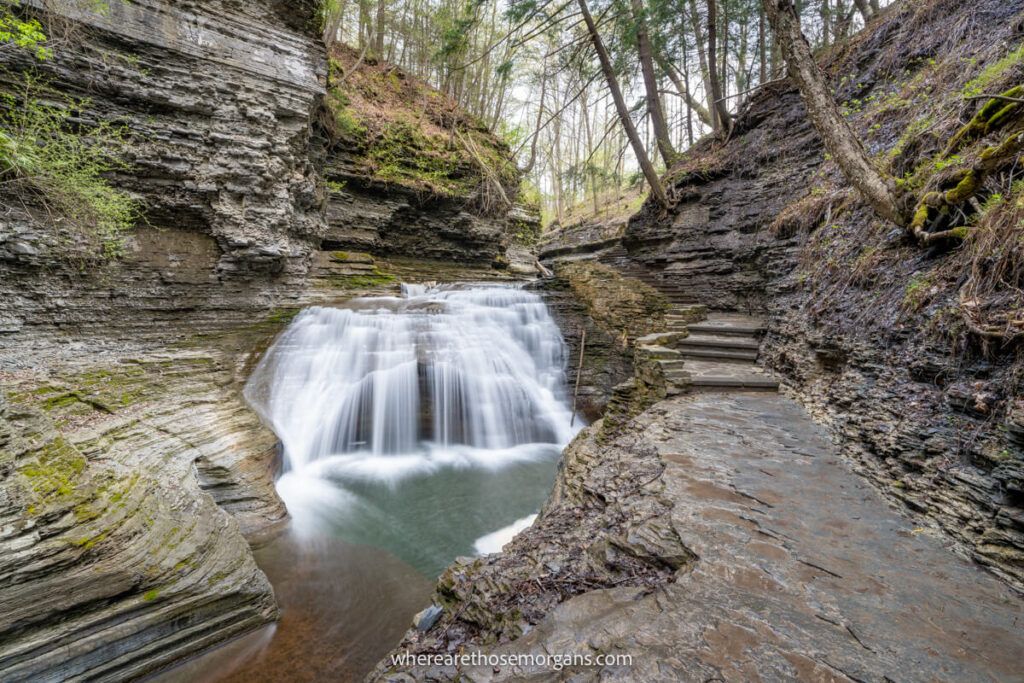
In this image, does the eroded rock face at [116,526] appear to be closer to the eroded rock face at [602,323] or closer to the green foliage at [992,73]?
the eroded rock face at [602,323]

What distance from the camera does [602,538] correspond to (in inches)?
96.0

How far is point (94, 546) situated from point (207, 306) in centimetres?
491

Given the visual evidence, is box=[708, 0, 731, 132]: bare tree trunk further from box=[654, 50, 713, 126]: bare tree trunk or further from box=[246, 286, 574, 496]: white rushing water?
box=[246, 286, 574, 496]: white rushing water

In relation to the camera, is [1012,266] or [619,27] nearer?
[1012,266]

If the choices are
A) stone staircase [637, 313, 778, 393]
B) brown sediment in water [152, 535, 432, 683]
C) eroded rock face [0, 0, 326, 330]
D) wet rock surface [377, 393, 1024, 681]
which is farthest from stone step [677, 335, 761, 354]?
eroded rock face [0, 0, 326, 330]

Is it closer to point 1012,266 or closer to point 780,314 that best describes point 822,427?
point 1012,266

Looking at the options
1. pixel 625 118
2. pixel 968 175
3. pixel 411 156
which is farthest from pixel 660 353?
pixel 411 156

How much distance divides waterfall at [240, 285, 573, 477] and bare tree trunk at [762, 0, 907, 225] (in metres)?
5.26

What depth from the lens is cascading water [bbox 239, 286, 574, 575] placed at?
5102 mm

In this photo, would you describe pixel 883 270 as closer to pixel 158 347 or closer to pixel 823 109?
pixel 823 109

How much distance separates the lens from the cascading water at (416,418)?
201 inches

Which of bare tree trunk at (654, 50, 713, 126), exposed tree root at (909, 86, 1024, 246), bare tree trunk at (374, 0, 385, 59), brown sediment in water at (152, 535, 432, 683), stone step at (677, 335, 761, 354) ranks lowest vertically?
brown sediment in water at (152, 535, 432, 683)

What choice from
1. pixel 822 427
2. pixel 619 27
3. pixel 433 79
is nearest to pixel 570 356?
pixel 822 427

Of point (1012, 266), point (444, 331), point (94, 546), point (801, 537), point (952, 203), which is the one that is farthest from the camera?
point (444, 331)
